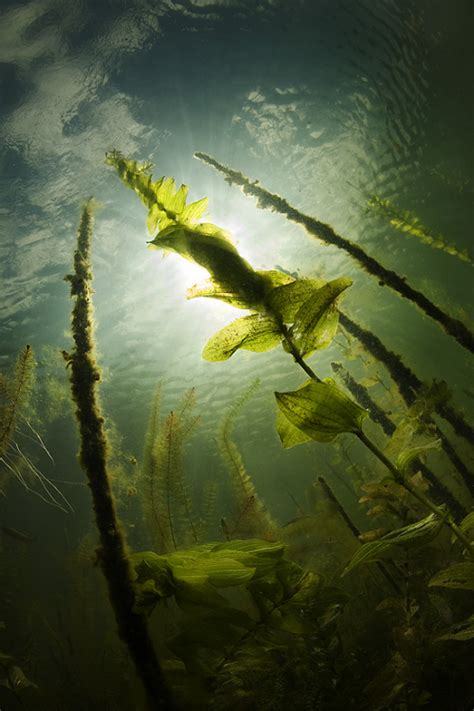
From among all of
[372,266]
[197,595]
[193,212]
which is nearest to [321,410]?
[197,595]

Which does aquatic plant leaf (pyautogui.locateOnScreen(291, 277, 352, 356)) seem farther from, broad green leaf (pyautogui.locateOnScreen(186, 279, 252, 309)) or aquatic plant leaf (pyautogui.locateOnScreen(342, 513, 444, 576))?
aquatic plant leaf (pyautogui.locateOnScreen(342, 513, 444, 576))

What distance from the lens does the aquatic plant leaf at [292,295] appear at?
1.13m

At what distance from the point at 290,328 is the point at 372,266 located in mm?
3643

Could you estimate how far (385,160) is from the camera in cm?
1285

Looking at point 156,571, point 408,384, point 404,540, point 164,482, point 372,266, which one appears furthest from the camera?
point 408,384

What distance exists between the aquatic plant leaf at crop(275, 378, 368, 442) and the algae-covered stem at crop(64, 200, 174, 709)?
0.88 m

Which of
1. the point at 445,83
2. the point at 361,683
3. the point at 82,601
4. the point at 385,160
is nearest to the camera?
the point at 361,683

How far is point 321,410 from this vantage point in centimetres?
102

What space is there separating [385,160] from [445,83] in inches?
110

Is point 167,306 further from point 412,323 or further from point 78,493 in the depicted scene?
point 412,323

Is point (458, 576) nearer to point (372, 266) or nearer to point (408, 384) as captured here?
point (372, 266)

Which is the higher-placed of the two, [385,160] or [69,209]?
[69,209]

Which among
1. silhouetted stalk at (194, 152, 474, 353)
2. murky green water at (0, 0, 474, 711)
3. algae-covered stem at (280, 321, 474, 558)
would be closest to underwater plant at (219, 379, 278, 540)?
murky green water at (0, 0, 474, 711)

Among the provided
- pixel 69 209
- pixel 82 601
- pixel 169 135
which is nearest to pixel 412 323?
pixel 169 135
